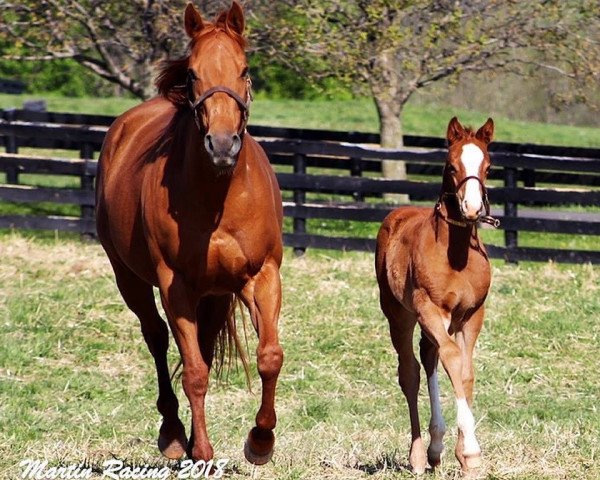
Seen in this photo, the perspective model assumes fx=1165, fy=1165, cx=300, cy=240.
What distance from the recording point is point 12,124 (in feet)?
47.5

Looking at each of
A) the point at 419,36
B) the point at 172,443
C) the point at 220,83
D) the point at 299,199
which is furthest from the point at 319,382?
the point at 419,36

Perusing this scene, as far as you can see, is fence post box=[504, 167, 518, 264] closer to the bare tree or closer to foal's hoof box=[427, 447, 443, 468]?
the bare tree

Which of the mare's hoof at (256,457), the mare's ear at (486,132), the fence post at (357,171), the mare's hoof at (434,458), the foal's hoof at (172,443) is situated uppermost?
the mare's ear at (486,132)

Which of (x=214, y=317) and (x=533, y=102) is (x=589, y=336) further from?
(x=533, y=102)

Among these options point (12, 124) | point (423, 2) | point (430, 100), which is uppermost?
point (423, 2)

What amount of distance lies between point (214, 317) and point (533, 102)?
79.1 feet

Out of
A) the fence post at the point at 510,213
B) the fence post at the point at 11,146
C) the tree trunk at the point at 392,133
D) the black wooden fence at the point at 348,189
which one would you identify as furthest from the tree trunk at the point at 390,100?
the fence post at the point at 11,146

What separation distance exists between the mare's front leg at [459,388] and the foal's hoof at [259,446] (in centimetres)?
90

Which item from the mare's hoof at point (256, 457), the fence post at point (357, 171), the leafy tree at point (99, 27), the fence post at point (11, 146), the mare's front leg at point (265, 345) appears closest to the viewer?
the mare's front leg at point (265, 345)

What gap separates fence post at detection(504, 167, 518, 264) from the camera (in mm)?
12953

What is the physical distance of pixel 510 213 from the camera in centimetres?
1334

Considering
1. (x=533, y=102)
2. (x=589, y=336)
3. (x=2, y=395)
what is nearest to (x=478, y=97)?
(x=533, y=102)

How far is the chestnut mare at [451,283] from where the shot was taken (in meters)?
5.41

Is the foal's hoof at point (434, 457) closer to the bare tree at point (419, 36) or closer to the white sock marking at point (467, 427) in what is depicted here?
the white sock marking at point (467, 427)
